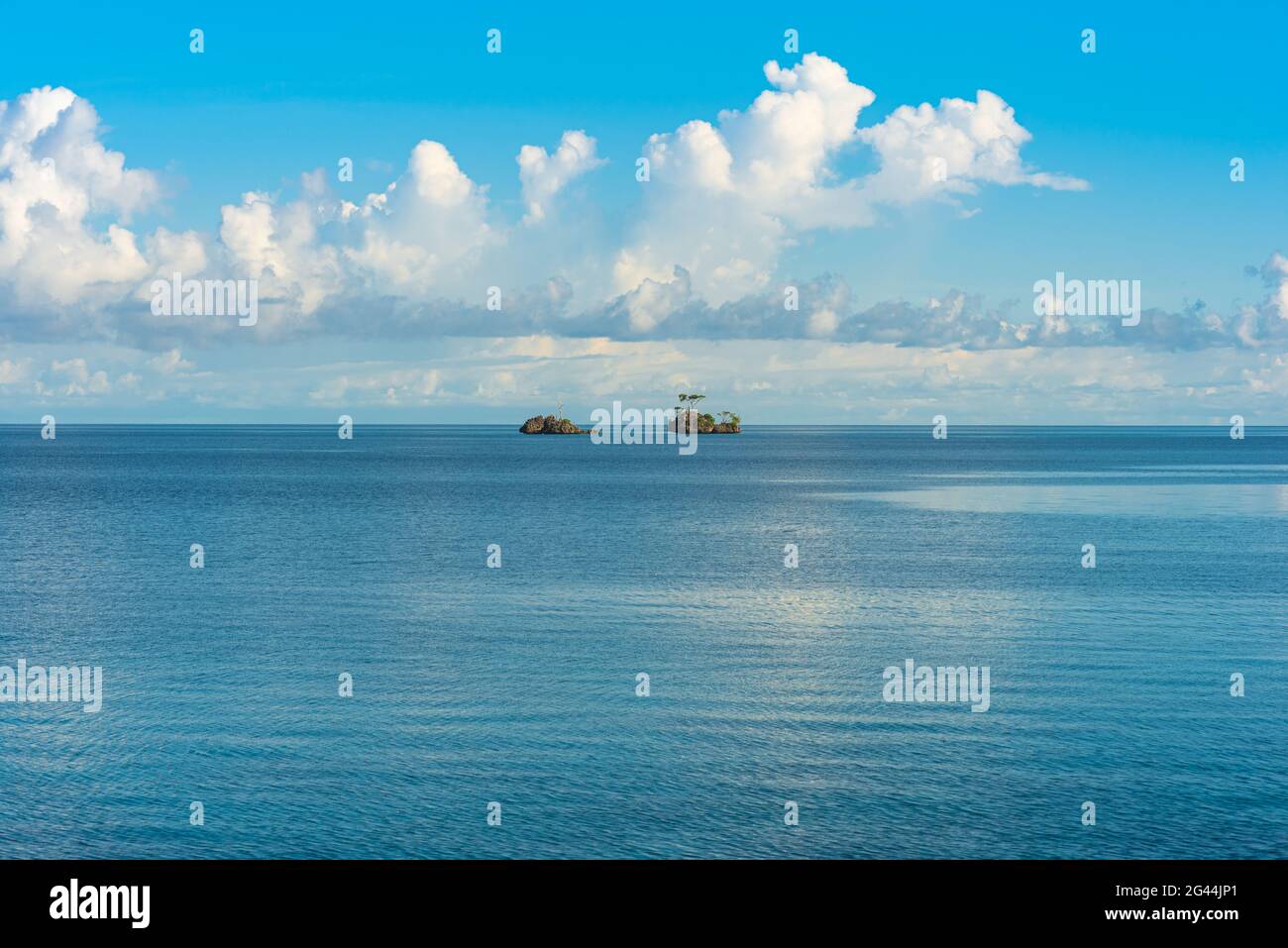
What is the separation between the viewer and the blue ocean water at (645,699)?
27797 millimetres

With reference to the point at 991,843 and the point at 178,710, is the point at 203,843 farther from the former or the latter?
the point at 991,843

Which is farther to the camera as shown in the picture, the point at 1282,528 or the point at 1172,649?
the point at 1282,528

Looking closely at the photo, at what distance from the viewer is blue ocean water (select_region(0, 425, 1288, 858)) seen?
27.8 meters

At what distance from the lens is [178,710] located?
124 ft

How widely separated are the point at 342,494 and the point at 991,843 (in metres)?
125

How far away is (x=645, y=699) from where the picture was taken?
39.0 meters

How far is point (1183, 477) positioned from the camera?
17812 cm

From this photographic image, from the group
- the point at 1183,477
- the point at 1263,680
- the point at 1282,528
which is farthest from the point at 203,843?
the point at 1183,477
